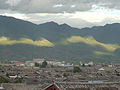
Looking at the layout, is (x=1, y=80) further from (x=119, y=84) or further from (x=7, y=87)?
(x=119, y=84)

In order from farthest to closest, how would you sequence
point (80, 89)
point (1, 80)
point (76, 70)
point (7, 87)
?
point (76, 70), point (1, 80), point (7, 87), point (80, 89)

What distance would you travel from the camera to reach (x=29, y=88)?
7256 centimetres

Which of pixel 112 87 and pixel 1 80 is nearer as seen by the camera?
pixel 112 87

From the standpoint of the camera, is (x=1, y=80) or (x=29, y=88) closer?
(x=29, y=88)

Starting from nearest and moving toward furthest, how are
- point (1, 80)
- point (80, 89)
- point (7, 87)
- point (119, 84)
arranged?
point (80, 89) < point (119, 84) < point (7, 87) < point (1, 80)

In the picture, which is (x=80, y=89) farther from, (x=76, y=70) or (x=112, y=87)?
(x=76, y=70)

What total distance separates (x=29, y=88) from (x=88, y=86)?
22923 mm

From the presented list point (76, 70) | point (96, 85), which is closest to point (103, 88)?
point (96, 85)

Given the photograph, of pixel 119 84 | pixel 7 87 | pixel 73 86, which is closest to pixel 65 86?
pixel 73 86

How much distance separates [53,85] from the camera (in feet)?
169

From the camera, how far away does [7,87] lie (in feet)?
231

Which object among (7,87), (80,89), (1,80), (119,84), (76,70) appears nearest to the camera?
(80,89)

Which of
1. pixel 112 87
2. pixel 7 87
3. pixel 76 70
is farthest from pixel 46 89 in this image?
pixel 76 70

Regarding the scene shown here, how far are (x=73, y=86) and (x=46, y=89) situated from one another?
13.6 feet
